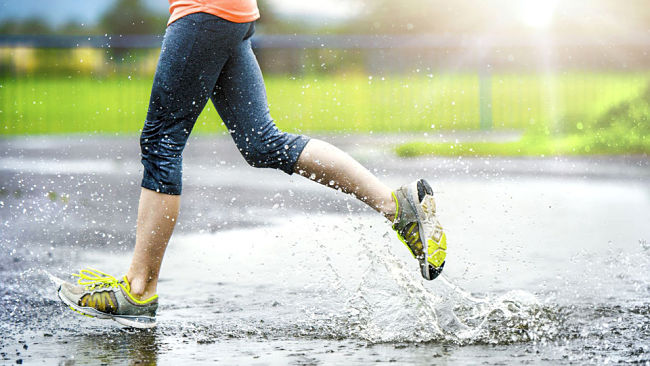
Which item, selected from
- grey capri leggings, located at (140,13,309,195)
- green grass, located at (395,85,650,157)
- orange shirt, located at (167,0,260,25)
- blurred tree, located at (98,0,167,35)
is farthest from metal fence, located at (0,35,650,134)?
blurred tree, located at (98,0,167,35)

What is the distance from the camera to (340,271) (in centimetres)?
569

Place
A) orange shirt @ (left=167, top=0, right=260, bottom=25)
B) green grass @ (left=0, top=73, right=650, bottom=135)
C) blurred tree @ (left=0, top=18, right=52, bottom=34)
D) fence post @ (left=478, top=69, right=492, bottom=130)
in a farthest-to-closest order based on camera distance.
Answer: blurred tree @ (left=0, top=18, right=52, bottom=34), green grass @ (left=0, top=73, right=650, bottom=135), fence post @ (left=478, top=69, right=492, bottom=130), orange shirt @ (left=167, top=0, right=260, bottom=25)

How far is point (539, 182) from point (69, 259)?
487 centimetres

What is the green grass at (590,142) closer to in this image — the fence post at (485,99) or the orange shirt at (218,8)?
the fence post at (485,99)

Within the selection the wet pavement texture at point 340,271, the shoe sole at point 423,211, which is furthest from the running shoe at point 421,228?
the wet pavement texture at point 340,271

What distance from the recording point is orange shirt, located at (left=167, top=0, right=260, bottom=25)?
4.13 m

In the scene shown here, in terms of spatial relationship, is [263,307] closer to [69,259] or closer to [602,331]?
[602,331]

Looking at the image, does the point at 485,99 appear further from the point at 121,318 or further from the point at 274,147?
the point at 121,318

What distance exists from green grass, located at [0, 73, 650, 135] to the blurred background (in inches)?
1.3

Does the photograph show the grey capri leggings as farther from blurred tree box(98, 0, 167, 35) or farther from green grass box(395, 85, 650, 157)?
blurred tree box(98, 0, 167, 35)

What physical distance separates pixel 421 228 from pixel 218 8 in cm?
118

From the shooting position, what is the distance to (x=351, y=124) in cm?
1841

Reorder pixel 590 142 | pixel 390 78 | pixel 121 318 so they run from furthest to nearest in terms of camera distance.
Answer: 1. pixel 390 78
2. pixel 590 142
3. pixel 121 318

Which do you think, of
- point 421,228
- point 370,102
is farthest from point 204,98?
point 370,102
